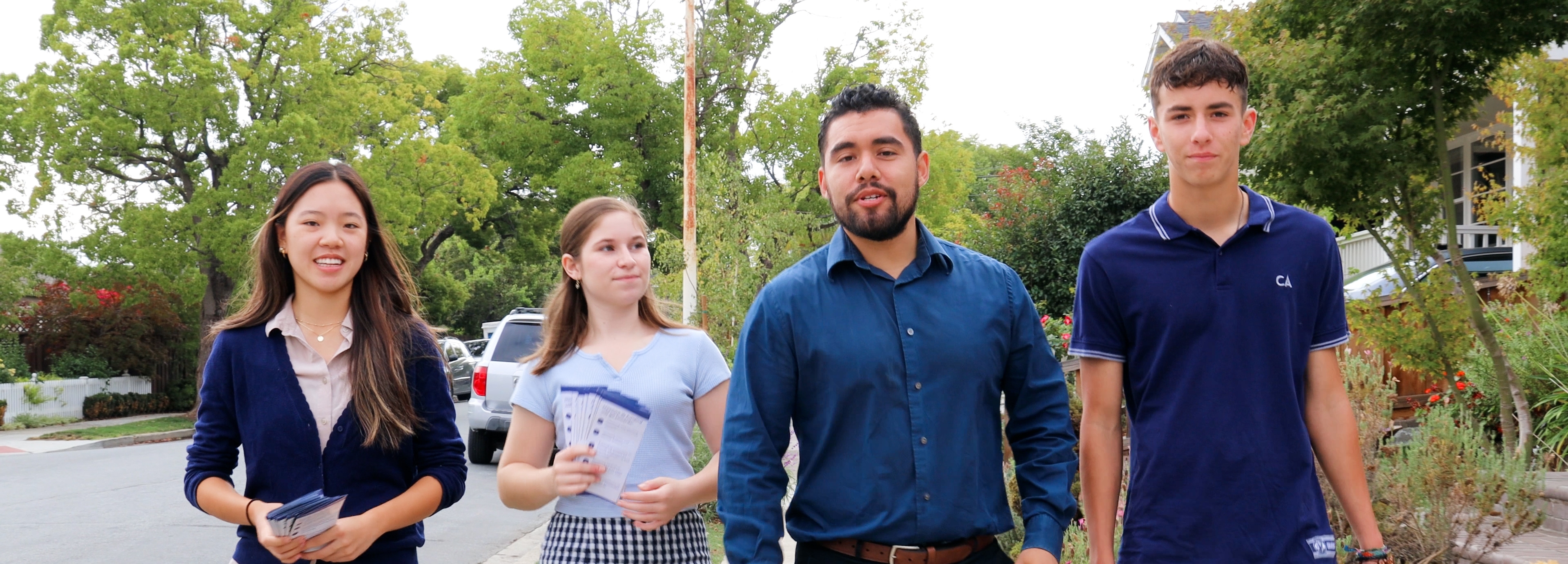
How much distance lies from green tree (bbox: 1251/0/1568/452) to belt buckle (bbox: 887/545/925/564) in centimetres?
501

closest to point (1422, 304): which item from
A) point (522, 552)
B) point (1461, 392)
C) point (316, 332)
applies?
point (1461, 392)

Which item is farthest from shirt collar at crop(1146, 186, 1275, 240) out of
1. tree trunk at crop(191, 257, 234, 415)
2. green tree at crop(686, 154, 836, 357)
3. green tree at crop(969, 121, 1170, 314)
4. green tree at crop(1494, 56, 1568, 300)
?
tree trunk at crop(191, 257, 234, 415)

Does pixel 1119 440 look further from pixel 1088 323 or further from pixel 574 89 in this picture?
pixel 574 89

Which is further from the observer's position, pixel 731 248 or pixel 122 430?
pixel 122 430

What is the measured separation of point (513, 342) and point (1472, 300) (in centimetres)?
944

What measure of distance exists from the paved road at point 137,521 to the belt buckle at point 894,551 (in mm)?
6036

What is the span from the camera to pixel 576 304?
3.57 metres

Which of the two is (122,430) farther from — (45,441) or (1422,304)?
(1422,304)

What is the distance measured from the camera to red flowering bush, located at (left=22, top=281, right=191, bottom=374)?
929 inches

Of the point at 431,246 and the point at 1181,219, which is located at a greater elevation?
the point at 431,246

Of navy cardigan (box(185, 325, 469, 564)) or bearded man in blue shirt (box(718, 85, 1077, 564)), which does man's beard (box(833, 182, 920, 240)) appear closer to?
bearded man in blue shirt (box(718, 85, 1077, 564))

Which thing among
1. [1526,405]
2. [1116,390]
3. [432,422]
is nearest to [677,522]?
[432,422]

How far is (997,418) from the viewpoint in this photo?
2.59 metres

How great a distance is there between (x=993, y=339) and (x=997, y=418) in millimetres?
192
